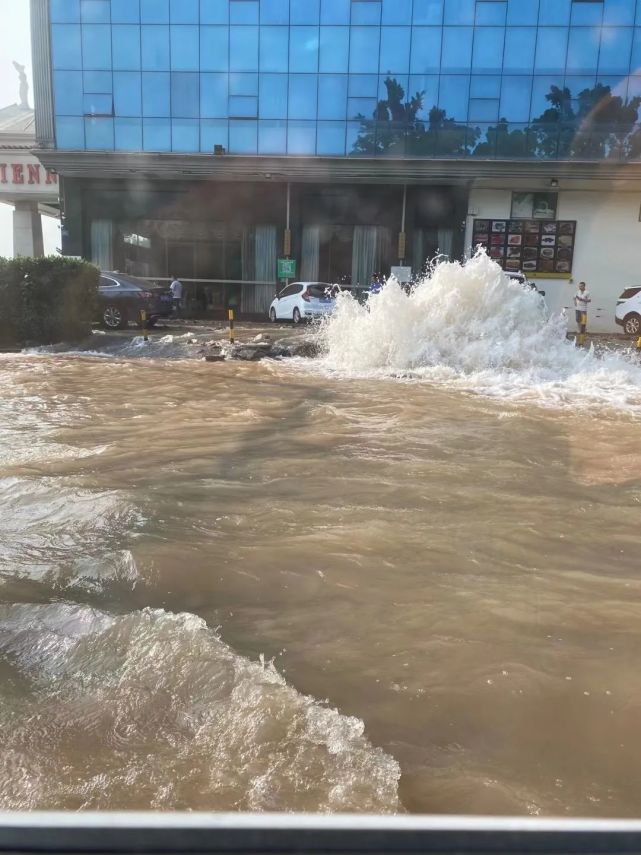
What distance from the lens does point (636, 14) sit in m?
23.6

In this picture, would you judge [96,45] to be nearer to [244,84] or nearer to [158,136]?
[158,136]

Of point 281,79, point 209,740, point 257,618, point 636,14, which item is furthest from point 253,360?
point 636,14

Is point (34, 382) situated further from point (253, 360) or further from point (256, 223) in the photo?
point (256, 223)

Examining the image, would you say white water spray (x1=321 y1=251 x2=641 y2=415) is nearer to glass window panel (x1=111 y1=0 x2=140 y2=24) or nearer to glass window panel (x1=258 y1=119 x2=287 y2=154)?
glass window panel (x1=258 y1=119 x2=287 y2=154)

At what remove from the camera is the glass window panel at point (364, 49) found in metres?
24.5

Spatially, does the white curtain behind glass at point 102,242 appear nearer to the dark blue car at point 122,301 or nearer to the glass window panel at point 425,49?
the dark blue car at point 122,301

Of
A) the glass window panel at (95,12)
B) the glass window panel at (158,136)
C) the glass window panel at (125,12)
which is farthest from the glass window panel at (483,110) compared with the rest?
the glass window panel at (95,12)

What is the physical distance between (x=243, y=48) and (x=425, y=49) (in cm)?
641

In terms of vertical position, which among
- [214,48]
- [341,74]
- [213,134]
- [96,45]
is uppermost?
[96,45]

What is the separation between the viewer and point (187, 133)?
83.2 ft

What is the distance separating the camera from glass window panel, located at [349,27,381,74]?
80.3ft

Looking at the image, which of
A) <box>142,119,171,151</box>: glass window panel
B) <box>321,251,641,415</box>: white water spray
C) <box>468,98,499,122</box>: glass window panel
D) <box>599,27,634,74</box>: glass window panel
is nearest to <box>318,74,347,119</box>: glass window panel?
<box>468,98,499,122</box>: glass window panel

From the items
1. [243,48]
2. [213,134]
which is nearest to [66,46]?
[213,134]

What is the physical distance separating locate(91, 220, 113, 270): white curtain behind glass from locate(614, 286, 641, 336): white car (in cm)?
1818
